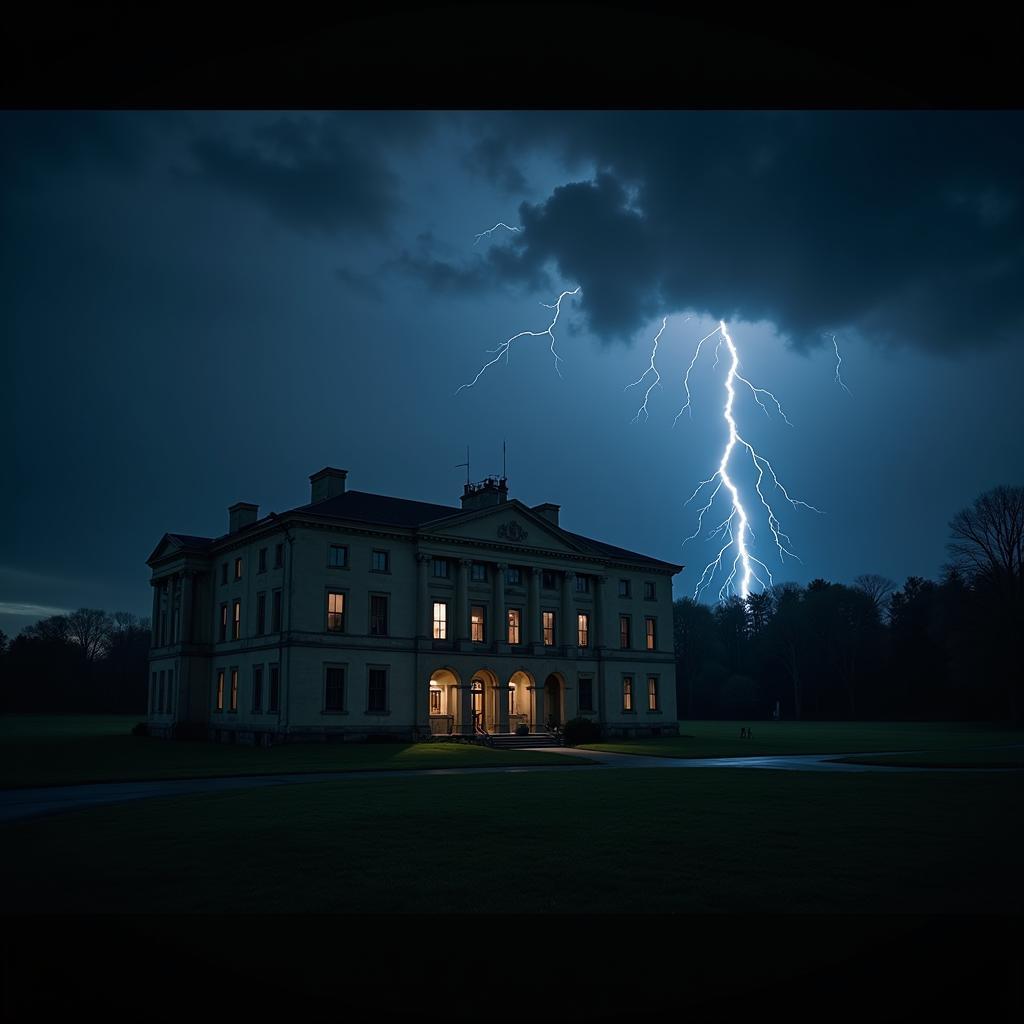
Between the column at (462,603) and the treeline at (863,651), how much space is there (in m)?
44.4

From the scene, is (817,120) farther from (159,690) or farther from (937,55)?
(159,690)

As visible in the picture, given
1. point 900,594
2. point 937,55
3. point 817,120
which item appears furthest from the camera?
point 900,594

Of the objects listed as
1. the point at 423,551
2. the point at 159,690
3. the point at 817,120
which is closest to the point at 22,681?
the point at 159,690

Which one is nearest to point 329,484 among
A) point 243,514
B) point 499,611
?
point 243,514

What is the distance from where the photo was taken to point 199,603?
56.1 metres

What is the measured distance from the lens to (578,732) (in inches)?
1928

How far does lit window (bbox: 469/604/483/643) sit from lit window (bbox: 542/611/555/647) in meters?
5.24

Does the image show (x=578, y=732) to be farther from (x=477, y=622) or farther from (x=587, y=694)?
(x=477, y=622)

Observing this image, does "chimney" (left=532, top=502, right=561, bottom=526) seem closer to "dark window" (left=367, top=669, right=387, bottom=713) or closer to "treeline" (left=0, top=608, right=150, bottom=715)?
"dark window" (left=367, top=669, right=387, bottom=713)

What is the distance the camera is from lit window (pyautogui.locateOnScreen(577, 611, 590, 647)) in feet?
193

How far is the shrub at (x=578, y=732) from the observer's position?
160 ft

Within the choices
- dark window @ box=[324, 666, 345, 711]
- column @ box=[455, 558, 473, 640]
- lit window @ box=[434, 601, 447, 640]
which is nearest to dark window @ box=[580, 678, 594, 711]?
column @ box=[455, 558, 473, 640]

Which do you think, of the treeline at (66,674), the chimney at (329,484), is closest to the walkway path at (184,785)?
the chimney at (329,484)

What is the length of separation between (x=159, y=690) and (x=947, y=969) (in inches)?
2423
